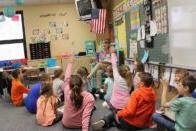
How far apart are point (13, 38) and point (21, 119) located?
18.8 ft

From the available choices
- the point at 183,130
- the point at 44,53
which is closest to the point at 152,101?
the point at 183,130

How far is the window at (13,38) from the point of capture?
9992 millimetres

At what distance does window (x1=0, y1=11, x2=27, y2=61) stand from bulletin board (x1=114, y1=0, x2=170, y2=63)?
476 centimetres

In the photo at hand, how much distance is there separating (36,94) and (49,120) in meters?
0.91

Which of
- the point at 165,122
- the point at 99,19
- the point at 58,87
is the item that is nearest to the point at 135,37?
the point at 58,87

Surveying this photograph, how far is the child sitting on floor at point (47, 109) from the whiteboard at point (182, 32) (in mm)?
1816

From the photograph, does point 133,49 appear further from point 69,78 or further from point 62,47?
point 62,47

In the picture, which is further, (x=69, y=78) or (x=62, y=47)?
(x=62, y=47)

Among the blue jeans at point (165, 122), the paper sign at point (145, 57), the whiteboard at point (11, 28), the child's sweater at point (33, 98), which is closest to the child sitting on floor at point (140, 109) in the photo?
the blue jeans at point (165, 122)

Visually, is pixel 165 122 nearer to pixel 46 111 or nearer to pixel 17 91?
pixel 46 111

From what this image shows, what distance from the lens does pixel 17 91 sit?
591 cm

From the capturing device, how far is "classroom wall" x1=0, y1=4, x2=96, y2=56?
1006 centimetres

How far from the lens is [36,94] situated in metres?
5.07

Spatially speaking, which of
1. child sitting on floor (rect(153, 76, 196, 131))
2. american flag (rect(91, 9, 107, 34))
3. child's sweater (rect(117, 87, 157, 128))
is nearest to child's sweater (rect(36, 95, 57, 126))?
child's sweater (rect(117, 87, 157, 128))
